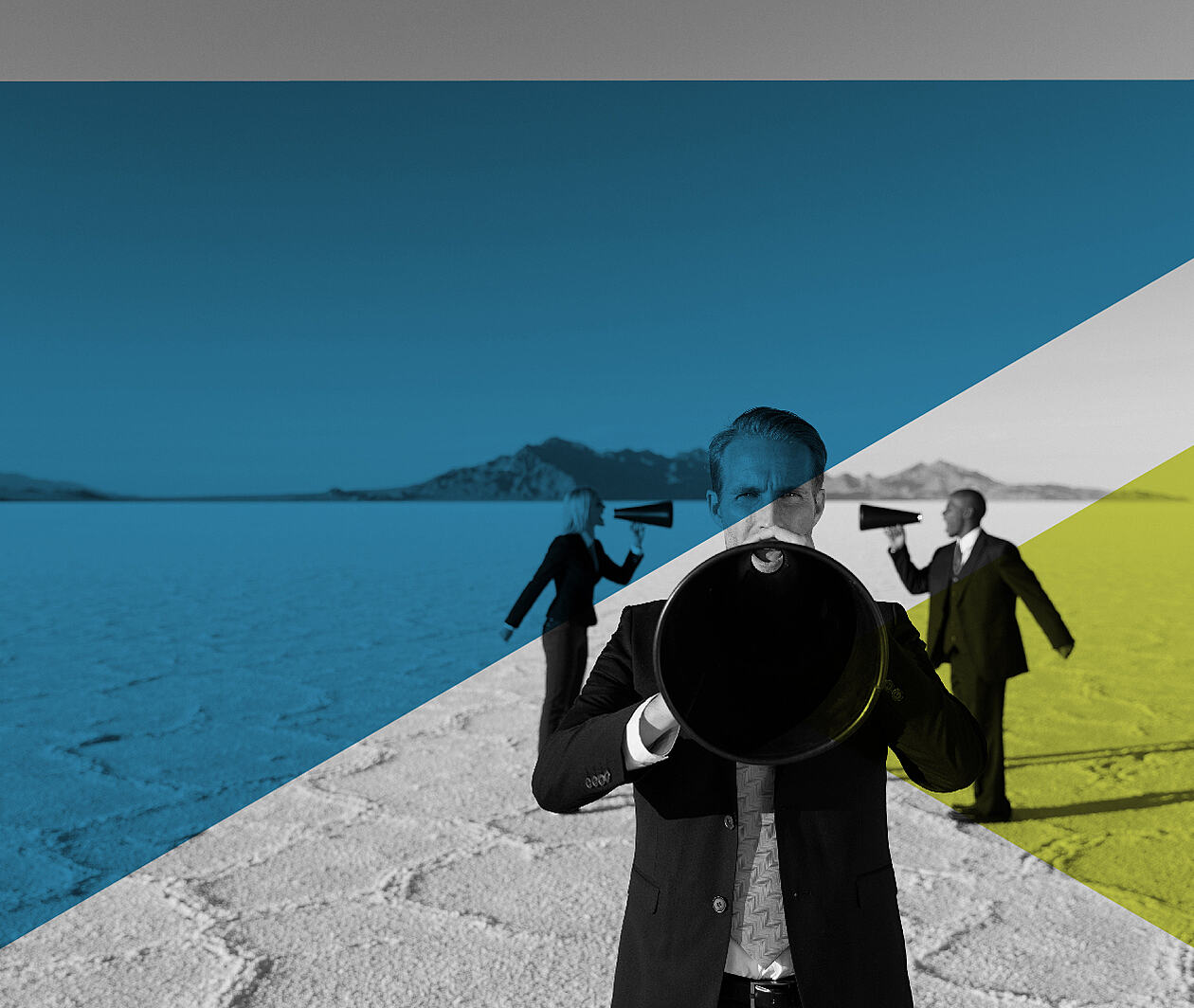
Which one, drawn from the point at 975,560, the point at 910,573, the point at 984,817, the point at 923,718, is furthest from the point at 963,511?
the point at 923,718

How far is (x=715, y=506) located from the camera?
1.01m

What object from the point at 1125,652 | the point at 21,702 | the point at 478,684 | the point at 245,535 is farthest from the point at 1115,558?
the point at 245,535

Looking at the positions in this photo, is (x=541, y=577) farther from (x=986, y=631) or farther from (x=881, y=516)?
(x=881, y=516)

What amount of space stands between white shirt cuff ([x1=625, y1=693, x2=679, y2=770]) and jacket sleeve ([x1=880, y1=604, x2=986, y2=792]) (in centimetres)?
22

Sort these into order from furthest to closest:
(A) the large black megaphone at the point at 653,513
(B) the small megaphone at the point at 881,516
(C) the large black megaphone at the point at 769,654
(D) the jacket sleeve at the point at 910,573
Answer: (D) the jacket sleeve at the point at 910,573 < (A) the large black megaphone at the point at 653,513 < (B) the small megaphone at the point at 881,516 < (C) the large black megaphone at the point at 769,654

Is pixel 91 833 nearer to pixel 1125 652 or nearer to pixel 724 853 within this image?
pixel 724 853

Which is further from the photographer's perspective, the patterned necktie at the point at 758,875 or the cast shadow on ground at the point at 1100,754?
the cast shadow on ground at the point at 1100,754

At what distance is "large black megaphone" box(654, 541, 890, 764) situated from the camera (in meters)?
0.90

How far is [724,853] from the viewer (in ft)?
3.36

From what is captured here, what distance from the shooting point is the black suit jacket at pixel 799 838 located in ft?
3.27

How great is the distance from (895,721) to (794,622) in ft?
0.47

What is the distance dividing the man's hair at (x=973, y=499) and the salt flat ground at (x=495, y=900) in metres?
1.07

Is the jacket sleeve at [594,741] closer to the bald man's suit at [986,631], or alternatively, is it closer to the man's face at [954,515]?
the bald man's suit at [986,631]
